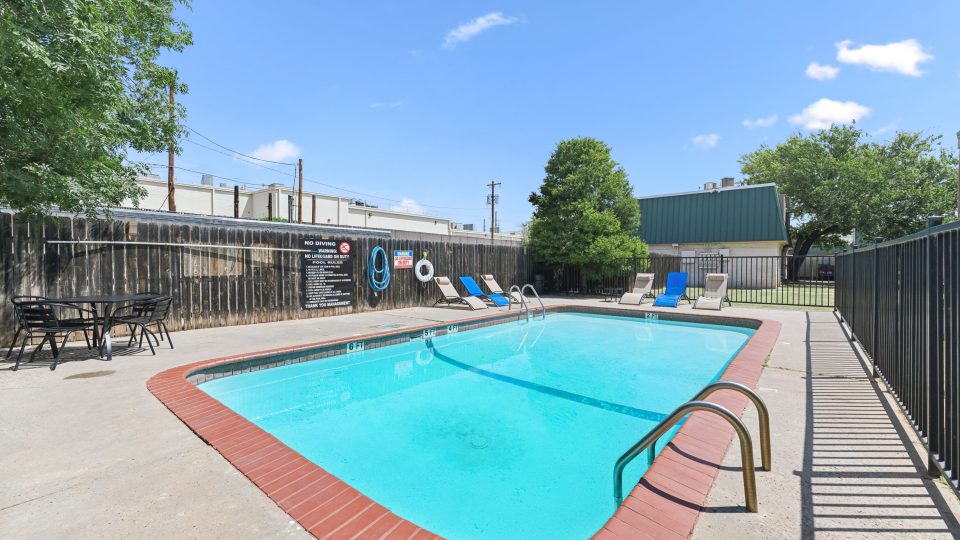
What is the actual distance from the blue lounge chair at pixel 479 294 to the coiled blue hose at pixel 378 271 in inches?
97.6

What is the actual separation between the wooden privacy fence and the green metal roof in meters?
16.0

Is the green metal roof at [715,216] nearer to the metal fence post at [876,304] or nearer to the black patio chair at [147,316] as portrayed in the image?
the metal fence post at [876,304]

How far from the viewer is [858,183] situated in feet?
74.2

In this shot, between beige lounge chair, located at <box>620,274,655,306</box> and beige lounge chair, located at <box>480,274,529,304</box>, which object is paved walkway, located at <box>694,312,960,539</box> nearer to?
beige lounge chair, located at <box>620,274,655,306</box>

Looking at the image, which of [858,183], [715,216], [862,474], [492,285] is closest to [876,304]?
[862,474]

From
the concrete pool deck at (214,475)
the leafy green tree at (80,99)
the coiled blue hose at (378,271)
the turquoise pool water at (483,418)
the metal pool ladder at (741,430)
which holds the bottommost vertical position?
the turquoise pool water at (483,418)

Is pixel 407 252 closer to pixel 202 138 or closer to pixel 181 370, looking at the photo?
pixel 181 370

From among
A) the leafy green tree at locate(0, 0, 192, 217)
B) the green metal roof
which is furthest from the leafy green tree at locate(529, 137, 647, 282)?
the leafy green tree at locate(0, 0, 192, 217)

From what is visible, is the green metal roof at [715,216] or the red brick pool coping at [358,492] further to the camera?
the green metal roof at [715,216]

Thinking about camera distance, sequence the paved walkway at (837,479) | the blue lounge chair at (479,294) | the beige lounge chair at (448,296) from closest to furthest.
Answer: the paved walkway at (837,479) → the beige lounge chair at (448,296) → the blue lounge chair at (479,294)

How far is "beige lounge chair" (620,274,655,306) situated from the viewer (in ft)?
39.1

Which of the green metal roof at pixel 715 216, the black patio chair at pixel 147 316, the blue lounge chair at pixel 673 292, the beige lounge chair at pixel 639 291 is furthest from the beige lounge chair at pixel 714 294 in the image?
the black patio chair at pixel 147 316

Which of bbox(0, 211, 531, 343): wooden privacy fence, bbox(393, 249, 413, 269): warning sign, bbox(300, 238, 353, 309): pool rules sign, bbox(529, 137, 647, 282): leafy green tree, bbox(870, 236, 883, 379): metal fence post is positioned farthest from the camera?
bbox(529, 137, 647, 282): leafy green tree

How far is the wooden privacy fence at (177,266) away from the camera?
6.01 metres
